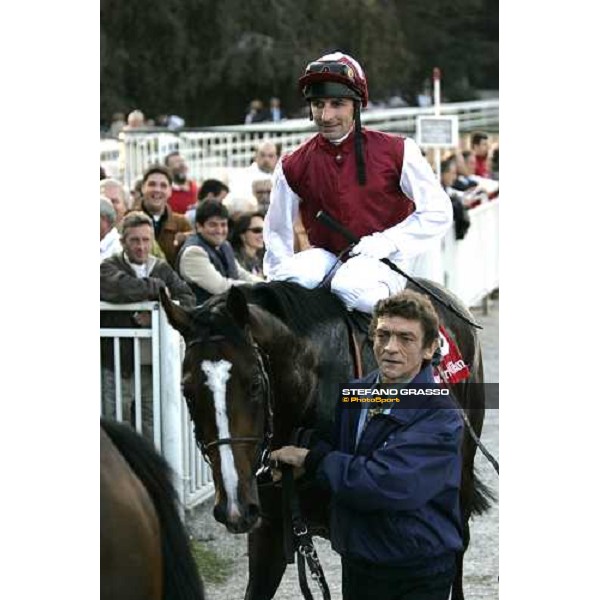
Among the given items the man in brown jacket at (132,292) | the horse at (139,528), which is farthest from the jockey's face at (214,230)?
the horse at (139,528)

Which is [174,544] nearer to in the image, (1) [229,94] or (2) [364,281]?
(2) [364,281]

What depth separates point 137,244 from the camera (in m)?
6.59

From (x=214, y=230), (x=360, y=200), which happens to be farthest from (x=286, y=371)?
(x=214, y=230)

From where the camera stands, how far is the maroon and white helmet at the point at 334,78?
17.2 ft

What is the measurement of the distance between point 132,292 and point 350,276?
145cm

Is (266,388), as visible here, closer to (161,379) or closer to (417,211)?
(417,211)

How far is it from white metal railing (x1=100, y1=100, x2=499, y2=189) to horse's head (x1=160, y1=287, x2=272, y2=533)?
3.37 feet

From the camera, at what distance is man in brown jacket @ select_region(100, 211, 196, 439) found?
648 centimetres

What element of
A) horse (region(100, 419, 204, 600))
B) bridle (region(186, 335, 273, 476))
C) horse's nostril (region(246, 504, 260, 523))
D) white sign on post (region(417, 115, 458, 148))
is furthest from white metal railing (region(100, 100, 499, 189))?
horse (region(100, 419, 204, 600))

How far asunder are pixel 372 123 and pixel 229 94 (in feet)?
3.06

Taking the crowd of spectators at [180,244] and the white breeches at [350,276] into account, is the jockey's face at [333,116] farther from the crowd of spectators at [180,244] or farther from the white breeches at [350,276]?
the crowd of spectators at [180,244]
